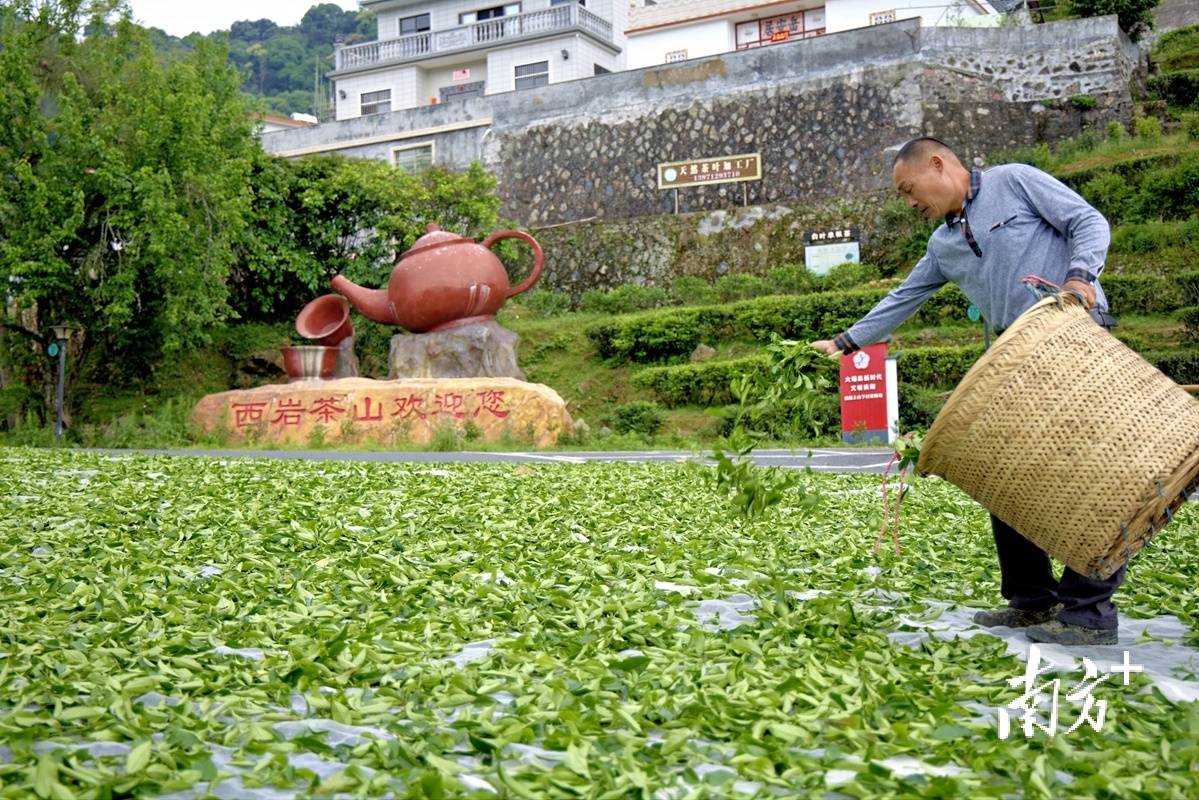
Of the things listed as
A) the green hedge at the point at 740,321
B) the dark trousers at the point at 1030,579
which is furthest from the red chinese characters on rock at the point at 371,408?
the dark trousers at the point at 1030,579

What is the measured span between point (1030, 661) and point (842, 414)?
961 centimetres

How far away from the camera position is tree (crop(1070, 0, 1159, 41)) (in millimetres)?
19531

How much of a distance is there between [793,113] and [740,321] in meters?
5.55

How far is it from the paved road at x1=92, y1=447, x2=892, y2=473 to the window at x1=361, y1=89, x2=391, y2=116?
1897 cm

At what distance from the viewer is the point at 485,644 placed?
3062 millimetres

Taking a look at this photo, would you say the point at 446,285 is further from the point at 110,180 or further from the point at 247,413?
the point at 110,180

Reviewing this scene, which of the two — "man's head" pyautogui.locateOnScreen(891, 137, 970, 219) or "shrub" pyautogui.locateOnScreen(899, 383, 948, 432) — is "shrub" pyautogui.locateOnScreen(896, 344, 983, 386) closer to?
"shrub" pyautogui.locateOnScreen(899, 383, 948, 432)

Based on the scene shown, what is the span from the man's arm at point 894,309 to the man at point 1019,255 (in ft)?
0.50

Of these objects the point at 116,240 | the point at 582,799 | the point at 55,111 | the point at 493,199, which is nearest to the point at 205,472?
the point at 582,799

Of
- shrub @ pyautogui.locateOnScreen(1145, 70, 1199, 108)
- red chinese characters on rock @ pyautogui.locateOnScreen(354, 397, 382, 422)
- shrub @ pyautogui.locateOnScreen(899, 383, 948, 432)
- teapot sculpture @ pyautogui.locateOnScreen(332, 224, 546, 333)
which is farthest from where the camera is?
shrub @ pyautogui.locateOnScreen(1145, 70, 1199, 108)

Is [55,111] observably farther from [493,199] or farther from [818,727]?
[818,727]

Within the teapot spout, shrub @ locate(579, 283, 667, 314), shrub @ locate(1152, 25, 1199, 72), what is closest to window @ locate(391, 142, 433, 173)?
shrub @ locate(579, 283, 667, 314)

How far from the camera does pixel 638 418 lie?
14430 mm

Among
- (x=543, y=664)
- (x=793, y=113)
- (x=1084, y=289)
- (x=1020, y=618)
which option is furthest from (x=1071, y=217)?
(x=793, y=113)
